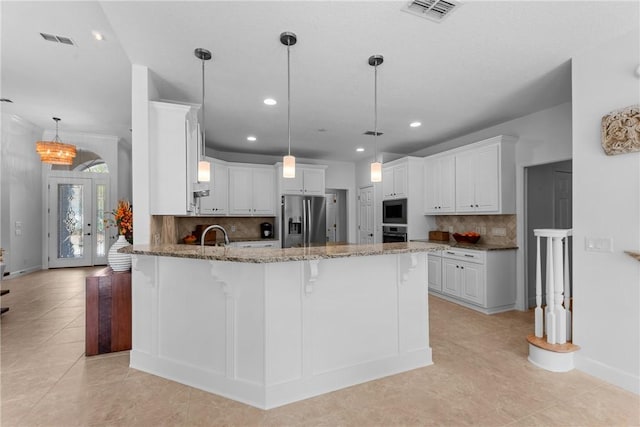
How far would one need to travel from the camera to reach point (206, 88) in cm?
323

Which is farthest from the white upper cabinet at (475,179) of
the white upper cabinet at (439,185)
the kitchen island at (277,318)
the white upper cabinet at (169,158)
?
the white upper cabinet at (169,158)

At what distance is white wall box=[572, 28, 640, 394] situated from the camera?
7.48ft

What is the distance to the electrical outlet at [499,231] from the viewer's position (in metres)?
4.46

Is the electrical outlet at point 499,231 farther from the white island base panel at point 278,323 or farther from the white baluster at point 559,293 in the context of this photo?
the white island base panel at point 278,323

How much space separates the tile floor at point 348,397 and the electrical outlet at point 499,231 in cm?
183

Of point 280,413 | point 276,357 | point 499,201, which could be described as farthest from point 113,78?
point 499,201

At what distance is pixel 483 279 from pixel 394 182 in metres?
2.36

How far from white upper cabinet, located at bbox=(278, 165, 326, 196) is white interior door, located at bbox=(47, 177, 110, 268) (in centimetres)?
417

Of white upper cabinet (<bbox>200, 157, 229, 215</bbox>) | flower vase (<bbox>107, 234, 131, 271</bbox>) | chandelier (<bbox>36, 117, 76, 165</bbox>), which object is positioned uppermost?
chandelier (<bbox>36, 117, 76, 165</bbox>)

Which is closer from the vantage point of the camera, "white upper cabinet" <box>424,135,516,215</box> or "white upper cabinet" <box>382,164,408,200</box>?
"white upper cabinet" <box>424,135,516,215</box>

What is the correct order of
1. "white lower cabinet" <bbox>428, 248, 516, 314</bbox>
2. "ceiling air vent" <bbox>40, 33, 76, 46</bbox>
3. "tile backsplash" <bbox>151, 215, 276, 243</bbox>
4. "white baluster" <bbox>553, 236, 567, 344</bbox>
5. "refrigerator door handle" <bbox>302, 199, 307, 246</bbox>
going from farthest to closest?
"refrigerator door handle" <bbox>302, 199, 307, 246</bbox> → "tile backsplash" <bbox>151, 215, 276, 243</bbox> → "white lower cabinet" <bbox>428, 248, 516, 314</bbox> → "ceiling air vent" <bbox>40, 33, 76, 46</bbox> → "white baluster" <bbox>553, 236, 567, 344</bbox>

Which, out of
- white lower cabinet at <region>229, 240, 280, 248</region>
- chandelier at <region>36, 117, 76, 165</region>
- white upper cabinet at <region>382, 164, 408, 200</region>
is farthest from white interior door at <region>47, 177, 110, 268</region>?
white upper cabinet at <region>382, 164, 408, 200</region>

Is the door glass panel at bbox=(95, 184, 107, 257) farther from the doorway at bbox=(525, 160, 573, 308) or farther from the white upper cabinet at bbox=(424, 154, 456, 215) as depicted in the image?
the doorway at bbox=(525, 160, 573, 308)

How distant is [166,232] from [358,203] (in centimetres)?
457
